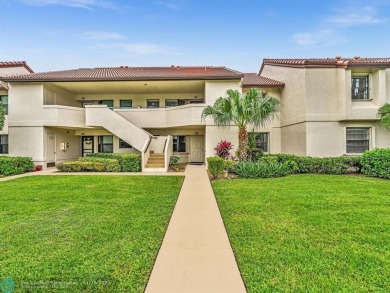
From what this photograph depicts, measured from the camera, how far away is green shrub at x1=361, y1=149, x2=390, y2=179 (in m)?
12.5

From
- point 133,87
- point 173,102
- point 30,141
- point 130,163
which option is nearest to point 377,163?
point 130,163

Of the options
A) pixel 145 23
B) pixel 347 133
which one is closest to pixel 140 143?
pixel 145 23

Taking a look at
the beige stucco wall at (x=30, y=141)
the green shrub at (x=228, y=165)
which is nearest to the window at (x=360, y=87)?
the green shrub at (x=228, y=165)

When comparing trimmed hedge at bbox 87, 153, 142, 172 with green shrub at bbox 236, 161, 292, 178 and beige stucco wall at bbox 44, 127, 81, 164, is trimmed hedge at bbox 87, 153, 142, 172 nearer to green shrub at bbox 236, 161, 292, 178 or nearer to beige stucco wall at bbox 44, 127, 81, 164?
beige stucco wall at bbox 44, 127, 81, 164

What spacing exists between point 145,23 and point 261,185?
16.0 meters

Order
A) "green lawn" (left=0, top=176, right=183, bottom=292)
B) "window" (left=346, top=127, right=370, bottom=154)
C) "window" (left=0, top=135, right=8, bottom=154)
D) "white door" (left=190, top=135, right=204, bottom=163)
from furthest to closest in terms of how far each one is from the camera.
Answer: "white door" (left=190, top=135, right=204, bottom=163)
"window" (left=0, top=135, right=8, bottom=154)
"window" (left=346, top=127, right=370, bottom=154)
"green lawn" (left=0, top=176, right=183, bottom=292)

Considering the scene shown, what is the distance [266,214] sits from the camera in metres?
6.71

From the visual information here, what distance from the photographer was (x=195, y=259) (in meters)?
4.27

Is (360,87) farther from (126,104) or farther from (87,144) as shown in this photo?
(87,144)

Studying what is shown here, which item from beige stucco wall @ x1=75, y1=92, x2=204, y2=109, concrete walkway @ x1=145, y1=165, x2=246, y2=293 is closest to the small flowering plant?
beige stucco wall @ x1=75, y1=92, x2=204, y2=109

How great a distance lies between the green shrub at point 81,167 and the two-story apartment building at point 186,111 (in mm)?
2779

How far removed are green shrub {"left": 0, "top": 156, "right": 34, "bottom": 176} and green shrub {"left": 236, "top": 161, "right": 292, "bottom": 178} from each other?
14.2 m

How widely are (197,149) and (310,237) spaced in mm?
16856

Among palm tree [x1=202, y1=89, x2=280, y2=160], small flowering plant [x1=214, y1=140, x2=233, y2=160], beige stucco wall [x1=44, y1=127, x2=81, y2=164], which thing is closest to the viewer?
palm tree [x1=202, y1=89, x2=280, y2=160]
